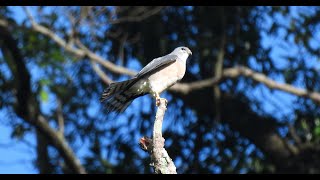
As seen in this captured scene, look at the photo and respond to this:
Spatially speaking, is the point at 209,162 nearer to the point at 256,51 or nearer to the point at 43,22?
the point at 256,51

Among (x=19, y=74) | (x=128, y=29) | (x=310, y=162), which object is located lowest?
(x=310, y=162)

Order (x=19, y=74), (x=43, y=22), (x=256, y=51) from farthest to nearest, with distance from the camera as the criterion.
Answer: (x=256, y=51) < (x=43, y=22) < (x=19, y=74)

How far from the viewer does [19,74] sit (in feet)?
Result: 27.6

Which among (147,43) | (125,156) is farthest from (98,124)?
(147,43)

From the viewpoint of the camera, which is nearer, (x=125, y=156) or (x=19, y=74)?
(x=19, y=74)

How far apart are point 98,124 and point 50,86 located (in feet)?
3.86

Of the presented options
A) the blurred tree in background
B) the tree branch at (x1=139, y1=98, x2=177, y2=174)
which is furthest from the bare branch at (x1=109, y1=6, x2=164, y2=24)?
the tree branch at (x1=139, y1=98, x2=177, y2=174)

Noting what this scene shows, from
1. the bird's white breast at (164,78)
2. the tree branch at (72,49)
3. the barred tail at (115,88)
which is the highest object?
the tree branch at (72,49)

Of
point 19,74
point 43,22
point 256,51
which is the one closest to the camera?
point 19,74

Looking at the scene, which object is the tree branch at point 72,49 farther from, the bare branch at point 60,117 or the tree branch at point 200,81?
the bare branch at point 60,117

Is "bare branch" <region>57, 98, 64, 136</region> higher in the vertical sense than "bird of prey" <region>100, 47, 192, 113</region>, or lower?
higher

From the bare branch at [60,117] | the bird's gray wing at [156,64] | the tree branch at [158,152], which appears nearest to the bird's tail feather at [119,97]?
the bird's gray wing at [156,64]

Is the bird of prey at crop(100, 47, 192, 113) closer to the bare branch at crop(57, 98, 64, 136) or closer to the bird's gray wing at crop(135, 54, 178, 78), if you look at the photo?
the bird's gray wing at crop(135, 54, 178, 78)

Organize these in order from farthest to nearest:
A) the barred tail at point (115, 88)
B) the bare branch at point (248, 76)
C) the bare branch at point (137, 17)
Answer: the bare branch at point (137, 17), the bare branch at point (248, 76), the barred tail at point (115, 88)
